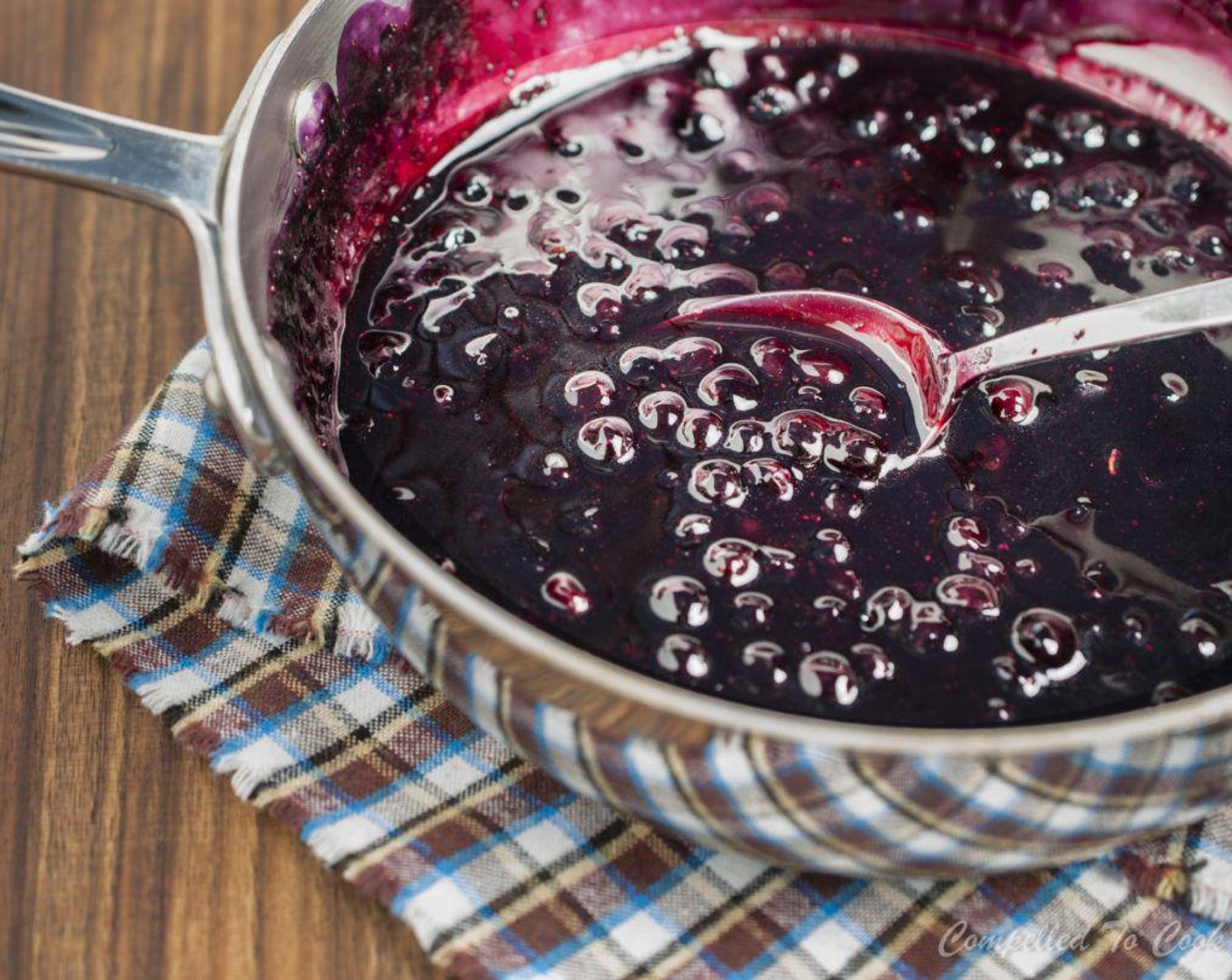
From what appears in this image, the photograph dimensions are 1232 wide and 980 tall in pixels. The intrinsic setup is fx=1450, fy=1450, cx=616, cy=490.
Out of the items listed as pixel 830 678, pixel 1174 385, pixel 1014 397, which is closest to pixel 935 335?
pixel 1014 397

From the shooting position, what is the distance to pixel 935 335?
1.11 meters

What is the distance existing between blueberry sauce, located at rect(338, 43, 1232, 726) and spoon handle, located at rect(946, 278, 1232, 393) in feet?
0.06

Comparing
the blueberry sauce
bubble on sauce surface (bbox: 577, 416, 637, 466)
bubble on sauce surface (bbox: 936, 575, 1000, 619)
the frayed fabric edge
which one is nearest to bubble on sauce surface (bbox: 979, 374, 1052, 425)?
the blueberry sauce

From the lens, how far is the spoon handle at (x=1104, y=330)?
1074 millimetres

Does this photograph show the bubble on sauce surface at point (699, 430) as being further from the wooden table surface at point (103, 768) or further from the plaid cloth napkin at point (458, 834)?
the wooden table surface at point (103, 768)

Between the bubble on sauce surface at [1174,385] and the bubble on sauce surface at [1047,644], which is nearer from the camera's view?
the bubble on sauce surface at [1047,644]

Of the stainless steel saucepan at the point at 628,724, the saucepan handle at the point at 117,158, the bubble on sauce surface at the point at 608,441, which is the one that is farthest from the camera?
the bubble on sauce surface at the point at 608,441

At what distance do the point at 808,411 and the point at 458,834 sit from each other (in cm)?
38

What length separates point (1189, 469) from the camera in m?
1.05

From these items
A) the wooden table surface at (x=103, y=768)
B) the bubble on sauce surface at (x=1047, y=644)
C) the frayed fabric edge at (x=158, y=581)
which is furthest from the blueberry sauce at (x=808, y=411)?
the wooden table surface at (x=103, y=768)

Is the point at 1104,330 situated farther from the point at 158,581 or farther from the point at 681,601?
the point at 158,581

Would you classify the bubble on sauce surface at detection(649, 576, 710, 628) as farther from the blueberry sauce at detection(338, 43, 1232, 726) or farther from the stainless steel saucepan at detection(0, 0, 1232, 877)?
the stainless steel saucepan at detection(0, 0, 1232, 877)

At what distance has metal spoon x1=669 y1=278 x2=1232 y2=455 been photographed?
107 cm

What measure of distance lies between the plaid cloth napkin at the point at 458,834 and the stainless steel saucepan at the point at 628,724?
0.09 m
